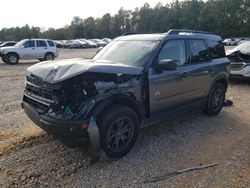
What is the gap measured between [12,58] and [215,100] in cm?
1692

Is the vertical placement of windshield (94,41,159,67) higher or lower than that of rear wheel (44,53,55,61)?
higher

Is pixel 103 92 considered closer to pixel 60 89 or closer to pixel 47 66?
pixel 60 89

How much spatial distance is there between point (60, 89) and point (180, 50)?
2.50m

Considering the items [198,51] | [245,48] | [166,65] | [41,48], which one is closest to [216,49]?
[198,51]

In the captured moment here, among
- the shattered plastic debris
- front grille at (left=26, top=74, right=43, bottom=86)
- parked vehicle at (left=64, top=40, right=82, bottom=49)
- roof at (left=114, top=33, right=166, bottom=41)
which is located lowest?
parked vehicle at (left=64, top=40, right=82, bottom=49)

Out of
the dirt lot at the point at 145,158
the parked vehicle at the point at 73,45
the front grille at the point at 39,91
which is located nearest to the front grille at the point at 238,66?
the dirt lot at the point at 145,158

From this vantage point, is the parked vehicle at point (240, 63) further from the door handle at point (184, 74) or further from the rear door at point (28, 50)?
the rear door at point (28, 50)

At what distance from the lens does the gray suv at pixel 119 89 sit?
3838 millimetres

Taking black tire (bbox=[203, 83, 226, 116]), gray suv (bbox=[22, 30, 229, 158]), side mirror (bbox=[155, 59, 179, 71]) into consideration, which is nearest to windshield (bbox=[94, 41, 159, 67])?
gray suv (bbox=[22, 30, 229, 158])

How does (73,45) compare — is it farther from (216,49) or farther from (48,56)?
(216,49)

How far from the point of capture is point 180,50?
17.4ft

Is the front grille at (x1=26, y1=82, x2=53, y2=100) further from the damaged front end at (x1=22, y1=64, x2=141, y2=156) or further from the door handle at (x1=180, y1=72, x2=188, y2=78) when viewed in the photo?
the door handle at (x1=180, y1=72, x2=188, y2=78)

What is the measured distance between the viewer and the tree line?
63.8 meters

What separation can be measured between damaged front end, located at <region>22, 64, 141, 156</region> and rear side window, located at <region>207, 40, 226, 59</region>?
302 cm
